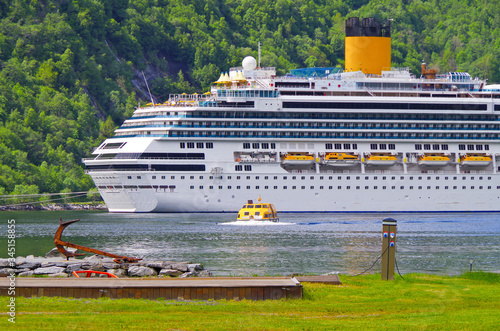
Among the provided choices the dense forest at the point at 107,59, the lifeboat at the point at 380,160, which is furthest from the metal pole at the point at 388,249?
the dense forest at the point at 107,59

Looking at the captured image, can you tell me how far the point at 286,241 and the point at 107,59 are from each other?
110 meters

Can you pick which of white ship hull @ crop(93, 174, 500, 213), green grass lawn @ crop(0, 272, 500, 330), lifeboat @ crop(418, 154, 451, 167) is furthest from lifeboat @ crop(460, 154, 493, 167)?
green grass lawn @ crop(0, 272, 500, 330)

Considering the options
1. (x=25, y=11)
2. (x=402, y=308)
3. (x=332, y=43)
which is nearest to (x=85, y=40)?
(x=25, y=11)

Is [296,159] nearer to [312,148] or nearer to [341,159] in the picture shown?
[312,148]

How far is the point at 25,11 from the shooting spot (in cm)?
15325

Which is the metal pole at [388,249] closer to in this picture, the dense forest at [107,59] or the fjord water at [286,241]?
the fjord water at [286,241]

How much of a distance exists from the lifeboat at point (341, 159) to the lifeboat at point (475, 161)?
32.0 ft

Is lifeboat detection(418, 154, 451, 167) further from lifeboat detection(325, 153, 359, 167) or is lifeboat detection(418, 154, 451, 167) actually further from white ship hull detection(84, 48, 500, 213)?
lifeboat detection(325, 153, 359, 167)

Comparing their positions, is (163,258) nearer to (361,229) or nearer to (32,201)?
(361,229)

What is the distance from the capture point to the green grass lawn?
1902cm

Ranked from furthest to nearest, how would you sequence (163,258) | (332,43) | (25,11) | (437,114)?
1. (332,43)
2. (25,11)
3. (437,114)
4. (163,258)

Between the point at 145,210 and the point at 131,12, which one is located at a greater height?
the point at 131,12

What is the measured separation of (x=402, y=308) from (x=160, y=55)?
150 metres

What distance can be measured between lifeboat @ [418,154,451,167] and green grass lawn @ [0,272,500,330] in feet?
205
